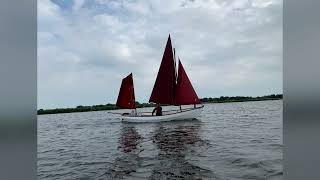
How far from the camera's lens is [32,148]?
212 cm

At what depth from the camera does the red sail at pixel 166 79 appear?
4475 centimetres

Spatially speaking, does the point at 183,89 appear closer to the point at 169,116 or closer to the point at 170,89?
the point at 170,89

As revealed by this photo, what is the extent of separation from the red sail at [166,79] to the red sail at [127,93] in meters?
5.70

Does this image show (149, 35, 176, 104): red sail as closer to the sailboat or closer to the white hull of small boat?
the sailboat

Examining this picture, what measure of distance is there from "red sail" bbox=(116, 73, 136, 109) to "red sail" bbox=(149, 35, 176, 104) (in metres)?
5.70

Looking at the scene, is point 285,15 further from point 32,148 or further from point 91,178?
point 91,178

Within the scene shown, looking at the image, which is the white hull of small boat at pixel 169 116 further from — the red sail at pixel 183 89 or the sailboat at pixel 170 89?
the red sail at pixel 183 89

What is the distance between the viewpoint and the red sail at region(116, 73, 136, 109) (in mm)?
49500

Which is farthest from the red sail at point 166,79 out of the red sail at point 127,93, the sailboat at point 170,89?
the red sail at point 127,93

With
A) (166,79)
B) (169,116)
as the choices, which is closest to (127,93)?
(166,79)
